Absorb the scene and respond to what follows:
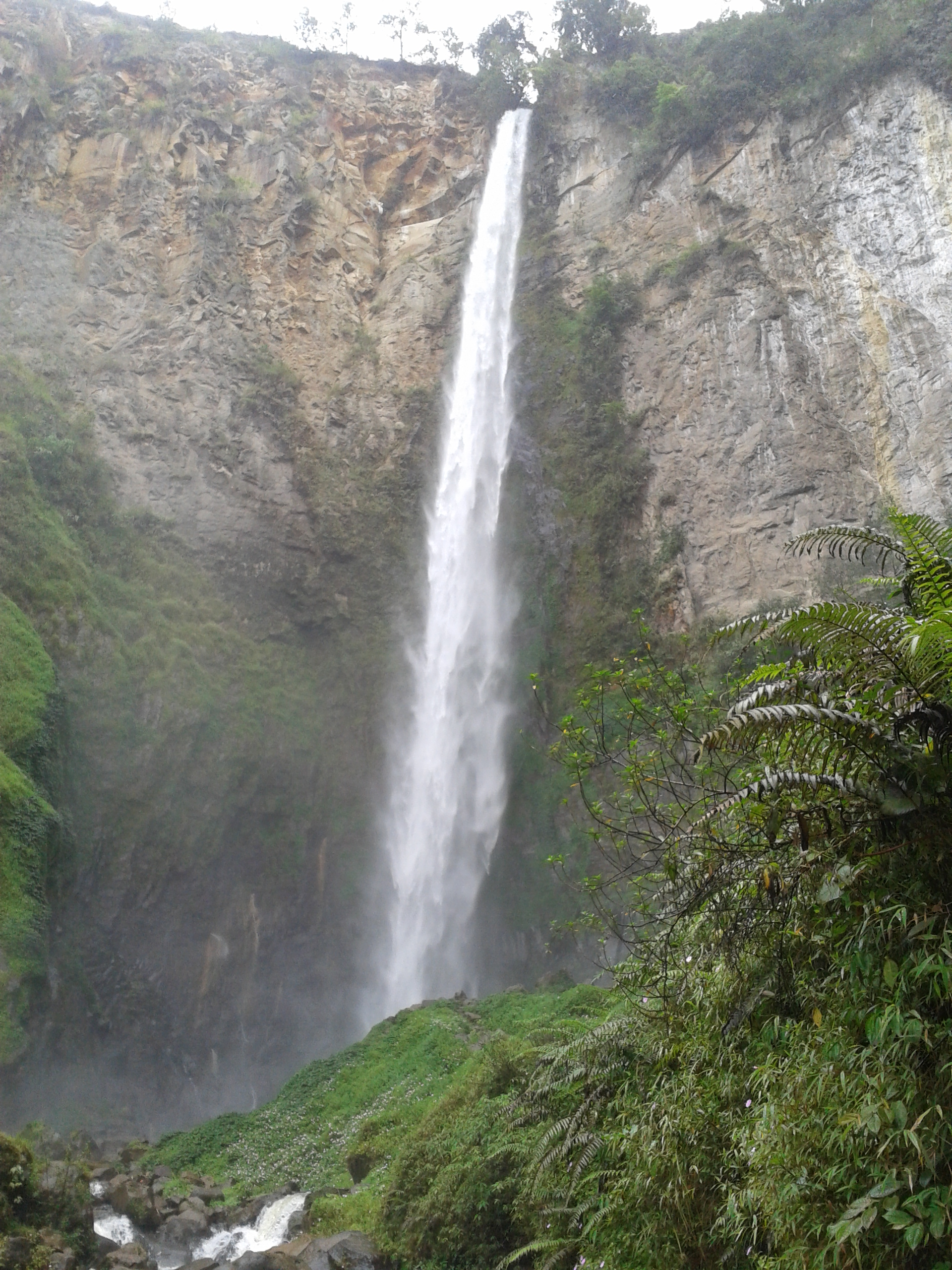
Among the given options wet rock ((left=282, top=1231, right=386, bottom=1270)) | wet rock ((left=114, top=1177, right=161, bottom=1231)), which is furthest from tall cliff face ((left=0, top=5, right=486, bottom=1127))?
wet rock ((left=282, top=1231, right=386, bottom=1270))

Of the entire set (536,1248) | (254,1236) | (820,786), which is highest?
(820,786)

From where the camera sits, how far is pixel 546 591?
21891mm

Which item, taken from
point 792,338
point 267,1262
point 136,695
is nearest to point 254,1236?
point 267,1262

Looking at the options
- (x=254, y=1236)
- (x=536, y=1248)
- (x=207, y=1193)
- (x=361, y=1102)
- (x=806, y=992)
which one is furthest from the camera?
(x=361, y=1102)

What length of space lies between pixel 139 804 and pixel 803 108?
22.9 m

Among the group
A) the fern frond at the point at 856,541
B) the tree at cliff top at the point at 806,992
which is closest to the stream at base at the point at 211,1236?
the tree at cliff top at the point at 806,992

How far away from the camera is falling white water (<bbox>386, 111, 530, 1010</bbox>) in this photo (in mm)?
19844

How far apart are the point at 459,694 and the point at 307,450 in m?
8.36

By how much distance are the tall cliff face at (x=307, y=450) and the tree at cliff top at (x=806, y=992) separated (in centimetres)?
1262

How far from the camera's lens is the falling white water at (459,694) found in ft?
65.1

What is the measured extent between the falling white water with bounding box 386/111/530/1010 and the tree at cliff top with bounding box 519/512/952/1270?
14.4 metres

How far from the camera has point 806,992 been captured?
4383 millimetres

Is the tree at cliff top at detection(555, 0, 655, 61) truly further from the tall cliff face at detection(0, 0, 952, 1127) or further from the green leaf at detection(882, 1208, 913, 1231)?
the green leaf at detection(882, 1208, 913, 1231)

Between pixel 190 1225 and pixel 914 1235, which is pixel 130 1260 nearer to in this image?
pixel 190 1225
